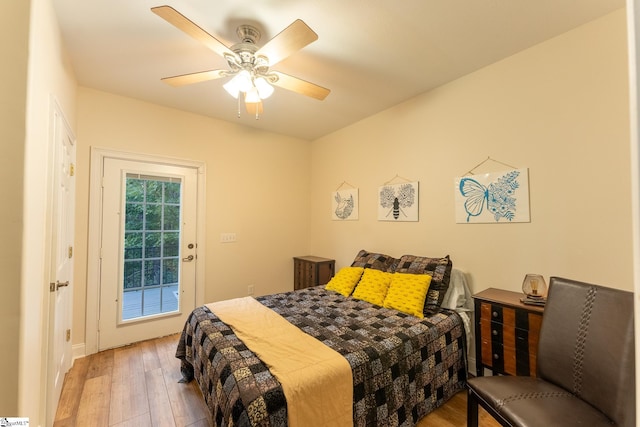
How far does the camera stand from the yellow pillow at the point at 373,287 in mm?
2506

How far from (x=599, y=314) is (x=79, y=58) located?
3932 mm

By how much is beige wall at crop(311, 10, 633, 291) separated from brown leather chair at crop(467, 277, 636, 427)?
59 cm

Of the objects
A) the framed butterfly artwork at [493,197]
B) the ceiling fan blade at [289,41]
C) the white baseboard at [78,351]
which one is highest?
the ceiling fan blade at [289,41]

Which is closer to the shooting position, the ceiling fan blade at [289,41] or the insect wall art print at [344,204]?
the ceiling fan blade at [289,41]

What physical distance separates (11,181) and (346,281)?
8.08 ft

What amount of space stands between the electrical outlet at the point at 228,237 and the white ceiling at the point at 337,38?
5.52 ft

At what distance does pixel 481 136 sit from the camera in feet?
7.88

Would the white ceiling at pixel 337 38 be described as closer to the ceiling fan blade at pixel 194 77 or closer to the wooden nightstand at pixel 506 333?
the ceiling fan blade at pixel 194 77

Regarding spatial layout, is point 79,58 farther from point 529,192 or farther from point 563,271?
point 563,271

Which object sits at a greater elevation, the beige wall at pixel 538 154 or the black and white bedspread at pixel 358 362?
the beige wall at pixel 538 154

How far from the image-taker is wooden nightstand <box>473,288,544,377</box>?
179 cm

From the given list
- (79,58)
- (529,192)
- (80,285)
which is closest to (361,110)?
(529,192)

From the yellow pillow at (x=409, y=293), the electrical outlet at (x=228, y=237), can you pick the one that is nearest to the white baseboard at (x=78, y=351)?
the electrical outlet at (x=228, y=237)

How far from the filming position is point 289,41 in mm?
1604
